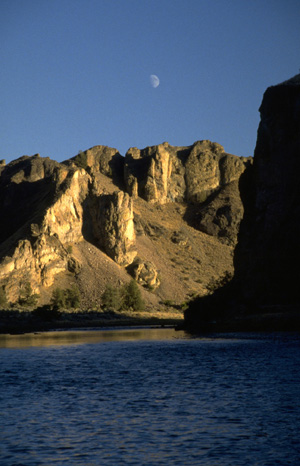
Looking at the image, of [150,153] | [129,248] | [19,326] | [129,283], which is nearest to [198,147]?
[150,153]

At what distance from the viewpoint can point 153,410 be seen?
69.6 ft

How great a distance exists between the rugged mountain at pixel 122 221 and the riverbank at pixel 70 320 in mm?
9727

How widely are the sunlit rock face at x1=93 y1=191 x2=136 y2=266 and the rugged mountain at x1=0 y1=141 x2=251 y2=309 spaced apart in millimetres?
203

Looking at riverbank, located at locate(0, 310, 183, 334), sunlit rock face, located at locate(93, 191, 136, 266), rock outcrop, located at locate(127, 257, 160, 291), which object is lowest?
riverbank, located at locate(0, 310, 183, 334)

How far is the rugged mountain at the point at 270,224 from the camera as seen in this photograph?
61.8 meters

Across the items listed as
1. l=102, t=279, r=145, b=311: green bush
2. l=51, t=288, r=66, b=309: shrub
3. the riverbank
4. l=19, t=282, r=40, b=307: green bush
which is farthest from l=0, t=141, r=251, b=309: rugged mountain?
the riverbank

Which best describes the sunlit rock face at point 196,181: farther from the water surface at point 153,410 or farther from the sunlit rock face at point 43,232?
the water surface at point 153,410

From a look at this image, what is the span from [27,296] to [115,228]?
2786cm

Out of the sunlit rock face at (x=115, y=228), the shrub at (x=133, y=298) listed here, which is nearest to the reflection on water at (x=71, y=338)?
the shrub at (x=133, y=298)

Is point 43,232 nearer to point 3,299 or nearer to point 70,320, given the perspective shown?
point 3,299

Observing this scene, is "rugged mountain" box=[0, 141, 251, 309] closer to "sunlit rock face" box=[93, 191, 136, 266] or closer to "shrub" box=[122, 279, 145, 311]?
"sunlit rock face" box=[93, 191, 136, 266]

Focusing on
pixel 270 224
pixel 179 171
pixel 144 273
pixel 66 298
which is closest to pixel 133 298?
pixel 66 298

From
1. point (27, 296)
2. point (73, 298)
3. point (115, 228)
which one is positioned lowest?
point (73, 298)

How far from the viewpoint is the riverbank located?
8669 centimetres
